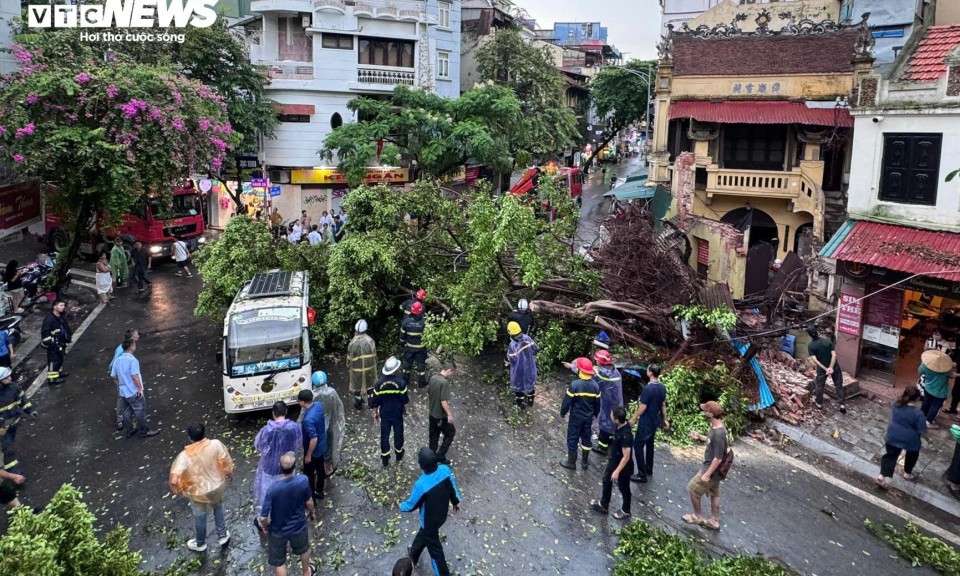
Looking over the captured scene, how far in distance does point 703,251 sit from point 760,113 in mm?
4717

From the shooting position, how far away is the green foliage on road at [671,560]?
696 centimetres

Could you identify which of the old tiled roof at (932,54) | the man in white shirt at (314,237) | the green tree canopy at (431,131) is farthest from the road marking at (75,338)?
the old tiled roof at (932,54)

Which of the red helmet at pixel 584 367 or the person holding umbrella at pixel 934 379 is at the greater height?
the red helmet at pixel 584 367

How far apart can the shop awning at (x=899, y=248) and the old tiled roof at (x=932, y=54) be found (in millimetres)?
2920

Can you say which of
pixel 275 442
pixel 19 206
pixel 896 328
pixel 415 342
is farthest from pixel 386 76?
pixel 275 442

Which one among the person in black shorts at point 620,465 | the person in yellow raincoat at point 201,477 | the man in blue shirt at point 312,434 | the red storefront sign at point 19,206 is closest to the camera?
the person in yellow raincoat at point 201,477

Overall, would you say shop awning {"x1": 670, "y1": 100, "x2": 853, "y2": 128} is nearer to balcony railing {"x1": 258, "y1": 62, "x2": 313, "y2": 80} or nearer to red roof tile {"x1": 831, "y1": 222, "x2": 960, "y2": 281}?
red roof tile {"x1": 831, "y1": 222, "x2": 960, "y2": 281}

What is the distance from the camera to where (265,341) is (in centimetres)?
1122

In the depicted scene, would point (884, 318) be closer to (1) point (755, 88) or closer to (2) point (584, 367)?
(2) point (584, 367)

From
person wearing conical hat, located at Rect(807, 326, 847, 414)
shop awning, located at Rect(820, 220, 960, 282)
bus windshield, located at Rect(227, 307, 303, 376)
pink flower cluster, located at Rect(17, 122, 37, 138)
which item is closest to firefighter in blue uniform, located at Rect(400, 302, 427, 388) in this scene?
bus windshield, located at Rect(227, 307, 303, 376)

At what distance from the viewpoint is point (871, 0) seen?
2164cm

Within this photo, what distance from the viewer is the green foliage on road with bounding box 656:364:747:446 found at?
35.2ft

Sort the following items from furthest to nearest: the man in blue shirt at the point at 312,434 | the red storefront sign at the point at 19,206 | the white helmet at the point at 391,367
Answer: the red storefront sign at the point at 19,206
the white helmet at the point at 391,367
the man in blue shirt at the point at 312,434

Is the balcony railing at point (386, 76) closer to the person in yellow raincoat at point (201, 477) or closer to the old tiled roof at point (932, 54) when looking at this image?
the old tiled roof at point (932, 54)
